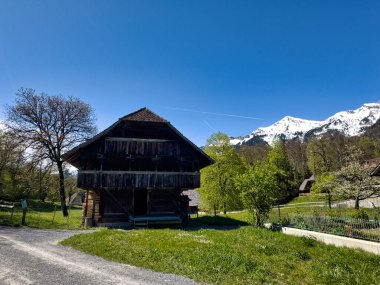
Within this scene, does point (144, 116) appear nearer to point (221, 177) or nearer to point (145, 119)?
point (145, 119)

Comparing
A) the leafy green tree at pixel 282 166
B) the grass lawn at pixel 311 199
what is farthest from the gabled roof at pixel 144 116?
the leafy green tree at pixel 282 166

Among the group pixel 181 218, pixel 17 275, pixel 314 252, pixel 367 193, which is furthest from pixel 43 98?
pixel 367 193

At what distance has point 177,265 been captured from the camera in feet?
33.9

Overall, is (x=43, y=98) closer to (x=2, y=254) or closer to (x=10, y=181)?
(x=10, y=181)

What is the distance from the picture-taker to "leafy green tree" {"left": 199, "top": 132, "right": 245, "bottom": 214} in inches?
1486

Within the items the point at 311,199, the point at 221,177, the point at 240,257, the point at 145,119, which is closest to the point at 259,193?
the point at 240,257

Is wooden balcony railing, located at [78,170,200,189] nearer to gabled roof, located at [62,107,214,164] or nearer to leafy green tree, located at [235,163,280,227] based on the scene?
gabled roof, located at [62,107,214,164]

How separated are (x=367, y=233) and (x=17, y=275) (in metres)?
16.8

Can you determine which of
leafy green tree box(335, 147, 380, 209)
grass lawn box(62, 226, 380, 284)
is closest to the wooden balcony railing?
grass lawn box(62, 226, 380, 284)

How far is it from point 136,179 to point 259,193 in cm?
1017

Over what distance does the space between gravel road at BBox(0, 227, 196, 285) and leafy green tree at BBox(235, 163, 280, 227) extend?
1234cm

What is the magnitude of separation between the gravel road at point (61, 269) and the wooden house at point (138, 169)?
9835 millimetres

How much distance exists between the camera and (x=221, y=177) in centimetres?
3831

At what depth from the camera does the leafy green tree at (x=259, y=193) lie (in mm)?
20375
